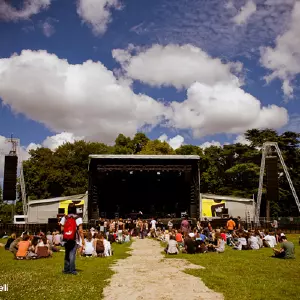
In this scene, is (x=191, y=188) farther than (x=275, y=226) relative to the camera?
Yes

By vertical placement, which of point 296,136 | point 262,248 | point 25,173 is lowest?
point 262,248

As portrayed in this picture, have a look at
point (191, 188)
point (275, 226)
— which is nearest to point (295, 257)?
point (275, 226)

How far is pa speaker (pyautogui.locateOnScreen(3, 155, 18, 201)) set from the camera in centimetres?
3089

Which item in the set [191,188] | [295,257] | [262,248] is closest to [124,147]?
[191,188]

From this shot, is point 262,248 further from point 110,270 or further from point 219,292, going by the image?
point 219,292

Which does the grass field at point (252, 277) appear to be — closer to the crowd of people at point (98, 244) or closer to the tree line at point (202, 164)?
the crowd of people at point (98, 244)

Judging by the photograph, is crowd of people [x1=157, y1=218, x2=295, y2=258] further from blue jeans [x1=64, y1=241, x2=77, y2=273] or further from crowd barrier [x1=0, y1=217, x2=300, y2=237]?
crowd barrier [x1=0, y1=217, x2=300, y2=237]

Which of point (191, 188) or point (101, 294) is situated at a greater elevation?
point (191, 188)

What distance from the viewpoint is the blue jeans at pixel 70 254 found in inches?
342

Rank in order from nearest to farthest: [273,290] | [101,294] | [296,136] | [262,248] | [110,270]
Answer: [101,294] → [273,290] → [110,270] → [262,248] → [296,136]

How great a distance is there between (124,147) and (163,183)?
18760 mm

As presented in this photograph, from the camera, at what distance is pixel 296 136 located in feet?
145

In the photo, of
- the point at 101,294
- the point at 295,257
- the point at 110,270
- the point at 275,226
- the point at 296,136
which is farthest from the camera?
the point at 296,136

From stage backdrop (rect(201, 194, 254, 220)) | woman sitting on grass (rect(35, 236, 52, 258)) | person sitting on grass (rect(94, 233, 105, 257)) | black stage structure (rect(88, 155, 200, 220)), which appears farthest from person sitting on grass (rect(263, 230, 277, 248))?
stage backdrop (rect(201, 194, 254, 220))
